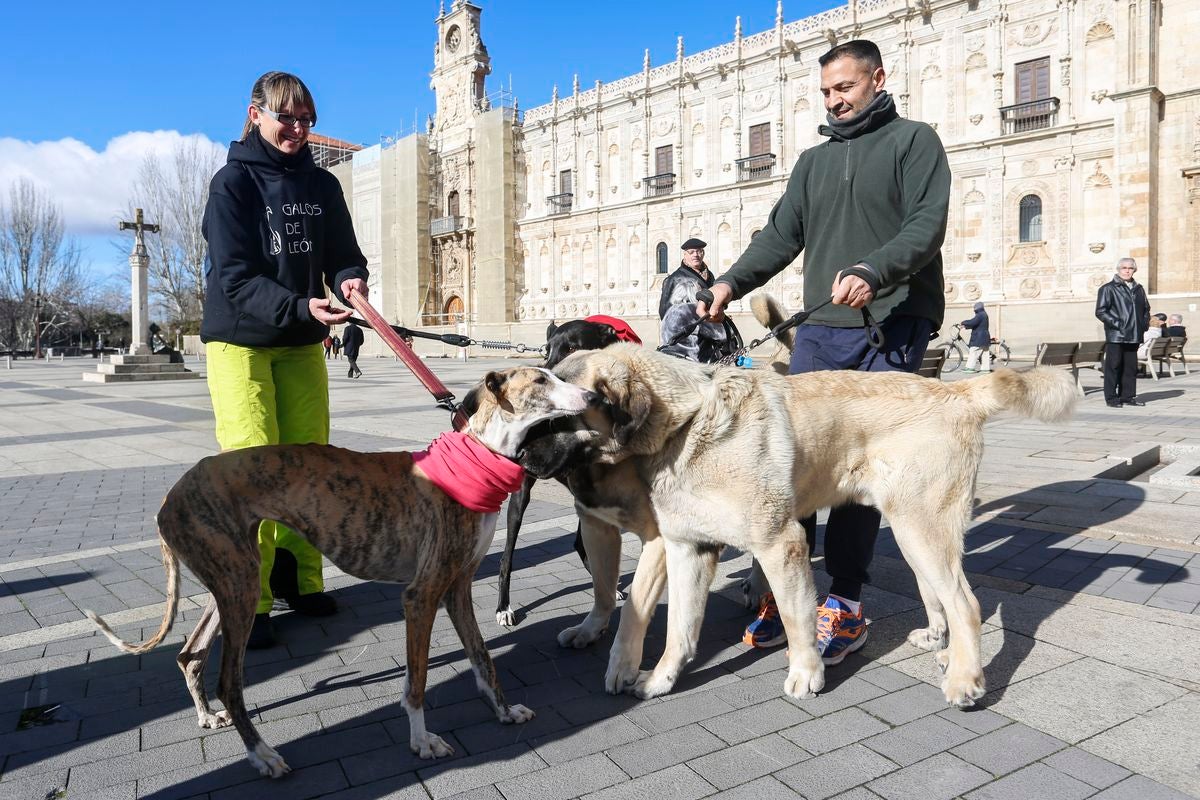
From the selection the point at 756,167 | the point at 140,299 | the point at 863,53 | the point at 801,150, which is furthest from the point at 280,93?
the point at 756,167

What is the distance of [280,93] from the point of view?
3609 mm

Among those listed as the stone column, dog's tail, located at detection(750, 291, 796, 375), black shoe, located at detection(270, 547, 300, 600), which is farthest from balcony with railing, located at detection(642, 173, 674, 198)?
black shoe, located at detection(270, 547, 300, 600)

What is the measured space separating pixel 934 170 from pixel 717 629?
2.30 m

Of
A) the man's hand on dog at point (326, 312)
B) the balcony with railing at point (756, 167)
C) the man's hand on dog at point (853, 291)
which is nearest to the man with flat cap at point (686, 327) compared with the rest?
the man's hand on dog at point (853, 291)

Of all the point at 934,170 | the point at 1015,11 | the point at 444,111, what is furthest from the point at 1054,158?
the point at 444,111

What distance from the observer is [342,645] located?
3.60 m

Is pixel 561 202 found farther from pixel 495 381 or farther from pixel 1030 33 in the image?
pixel 495 381

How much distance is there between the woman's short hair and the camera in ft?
11.8

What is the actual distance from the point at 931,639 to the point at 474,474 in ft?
7.11

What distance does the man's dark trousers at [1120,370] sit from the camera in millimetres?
12766

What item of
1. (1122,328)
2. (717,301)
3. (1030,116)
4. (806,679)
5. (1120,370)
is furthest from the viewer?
(1030,116)

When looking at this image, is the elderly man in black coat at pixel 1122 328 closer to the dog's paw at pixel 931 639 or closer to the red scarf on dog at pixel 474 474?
the dog's paw at pixel 931 639

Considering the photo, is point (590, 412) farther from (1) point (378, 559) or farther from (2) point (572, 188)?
(2) point (572, 188)

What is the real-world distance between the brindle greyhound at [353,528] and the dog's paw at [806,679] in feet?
3.22
